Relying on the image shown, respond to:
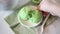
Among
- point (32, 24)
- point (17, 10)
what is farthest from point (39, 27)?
point (17, 10)

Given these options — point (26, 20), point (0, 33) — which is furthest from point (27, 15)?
point (0, 33)

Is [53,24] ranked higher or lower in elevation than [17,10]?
lower

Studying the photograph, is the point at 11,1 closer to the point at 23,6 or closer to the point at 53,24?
the point at 23,6
